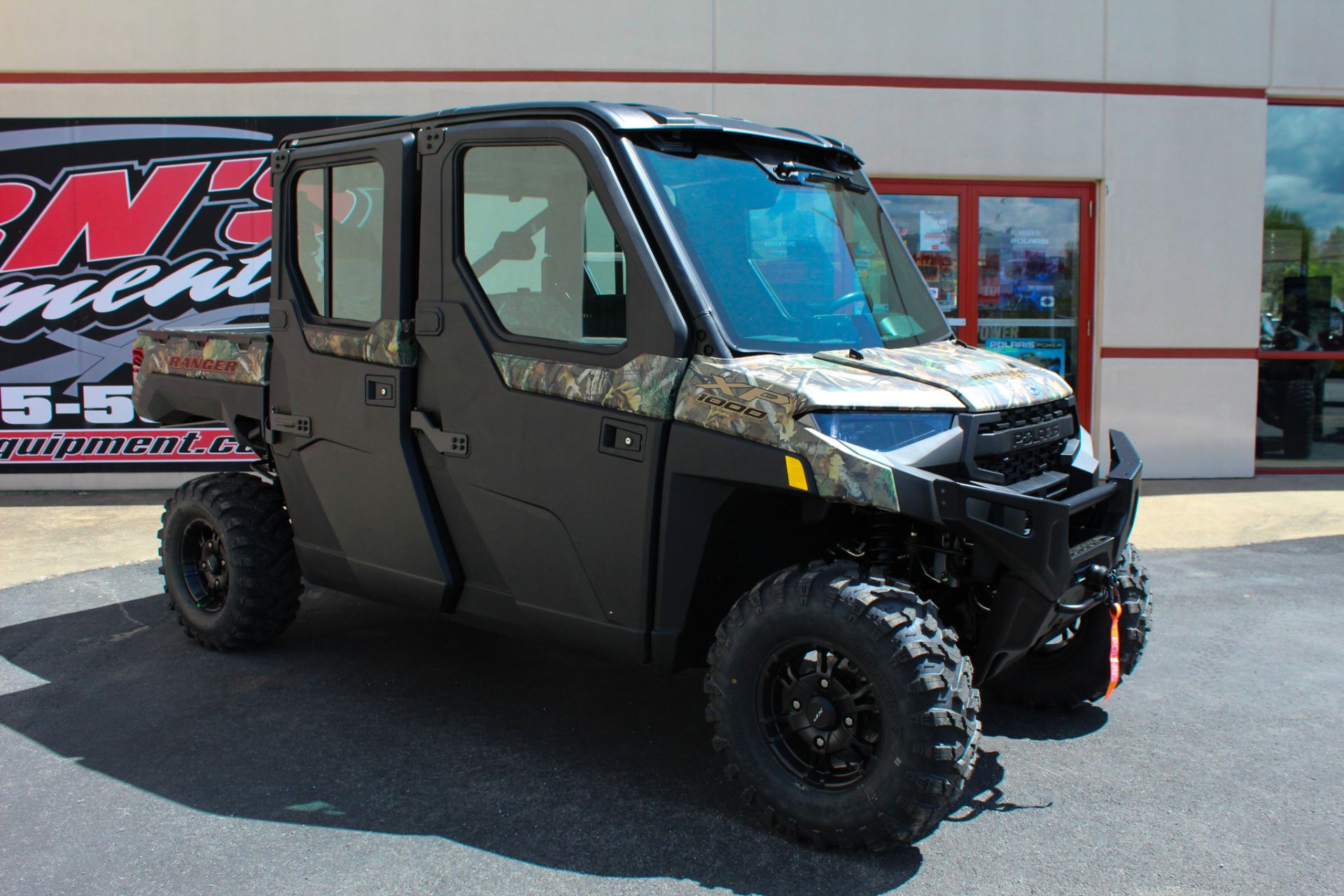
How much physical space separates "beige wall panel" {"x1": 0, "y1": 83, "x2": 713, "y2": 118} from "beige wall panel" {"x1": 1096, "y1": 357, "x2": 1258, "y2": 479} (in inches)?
205

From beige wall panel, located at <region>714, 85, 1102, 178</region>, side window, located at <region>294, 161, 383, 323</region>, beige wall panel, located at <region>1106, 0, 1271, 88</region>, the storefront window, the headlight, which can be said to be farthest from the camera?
the storefront window

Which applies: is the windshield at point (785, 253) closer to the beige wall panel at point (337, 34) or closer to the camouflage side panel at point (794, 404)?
the camouflage side panel at point (794, 404)

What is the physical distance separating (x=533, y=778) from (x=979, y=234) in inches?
295

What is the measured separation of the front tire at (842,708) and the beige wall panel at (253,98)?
6.85 metres

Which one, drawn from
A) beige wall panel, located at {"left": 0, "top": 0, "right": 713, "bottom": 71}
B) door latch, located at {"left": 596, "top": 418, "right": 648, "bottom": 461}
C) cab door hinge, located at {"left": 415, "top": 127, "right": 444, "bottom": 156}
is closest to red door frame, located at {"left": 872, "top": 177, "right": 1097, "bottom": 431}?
beige wall panel, located at {"left": 0, "top": 0, "right": 713, "bottom": 71}

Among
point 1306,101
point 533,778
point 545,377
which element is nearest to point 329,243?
point 545,377

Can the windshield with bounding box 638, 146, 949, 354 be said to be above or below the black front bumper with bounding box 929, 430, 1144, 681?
above

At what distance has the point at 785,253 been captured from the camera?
3889 millimetres

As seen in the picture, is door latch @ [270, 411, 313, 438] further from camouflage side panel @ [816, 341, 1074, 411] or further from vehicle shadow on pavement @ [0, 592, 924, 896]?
camouflage side panel @ [816, 341, 1074, 411]

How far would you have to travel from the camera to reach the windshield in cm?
363

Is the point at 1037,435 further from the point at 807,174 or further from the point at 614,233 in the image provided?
the point at 614,233

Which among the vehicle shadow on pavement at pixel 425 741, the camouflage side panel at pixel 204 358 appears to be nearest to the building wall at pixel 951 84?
the camouflage side panel at pixel 204 358

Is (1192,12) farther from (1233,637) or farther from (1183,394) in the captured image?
(1233,637)

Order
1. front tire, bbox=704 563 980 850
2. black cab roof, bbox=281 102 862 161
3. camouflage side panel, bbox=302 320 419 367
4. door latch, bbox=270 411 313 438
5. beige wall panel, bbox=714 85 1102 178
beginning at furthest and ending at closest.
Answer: beige wall panel, bbox=714 85 1102 178 < door latch, bbox=270 411 313 438 < camouflage side panel, bbox=302 320 419 367 < black cab roof, bbox=281 102 862 161 < front tire, bbox=704 563 980 850
